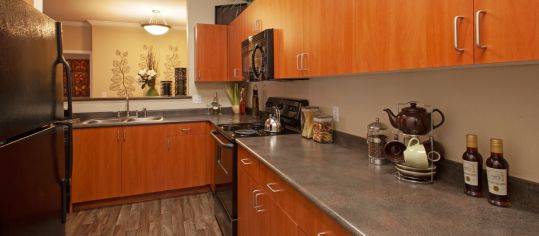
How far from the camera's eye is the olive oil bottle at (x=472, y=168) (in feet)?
3.41

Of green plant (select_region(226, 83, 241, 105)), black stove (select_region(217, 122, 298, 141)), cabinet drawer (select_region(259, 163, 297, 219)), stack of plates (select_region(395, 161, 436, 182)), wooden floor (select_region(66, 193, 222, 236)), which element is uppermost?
green plant (select_region(226, 83, 241, 105))

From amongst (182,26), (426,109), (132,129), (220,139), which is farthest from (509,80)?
(182,26)

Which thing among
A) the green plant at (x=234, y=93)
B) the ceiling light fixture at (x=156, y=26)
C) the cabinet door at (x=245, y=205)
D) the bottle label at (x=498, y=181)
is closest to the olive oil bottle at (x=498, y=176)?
the bottle label at (x=498, y=181)

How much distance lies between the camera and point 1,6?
89 cm

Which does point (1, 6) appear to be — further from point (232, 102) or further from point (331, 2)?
point (232, 102)

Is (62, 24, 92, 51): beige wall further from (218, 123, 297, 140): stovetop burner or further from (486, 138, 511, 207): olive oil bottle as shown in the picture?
(486, 138, 511, 207): olive oil bottle

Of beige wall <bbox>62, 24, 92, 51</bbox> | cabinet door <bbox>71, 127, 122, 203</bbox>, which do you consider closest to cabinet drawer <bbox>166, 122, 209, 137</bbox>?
cabinet door <bbox>71, 127, 122, 203</bbox>

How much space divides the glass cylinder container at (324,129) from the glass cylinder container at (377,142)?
45cm

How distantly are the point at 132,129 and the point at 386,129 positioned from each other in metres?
2.54

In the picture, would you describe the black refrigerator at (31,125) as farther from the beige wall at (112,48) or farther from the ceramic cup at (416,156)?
the beige wall at (112,48)

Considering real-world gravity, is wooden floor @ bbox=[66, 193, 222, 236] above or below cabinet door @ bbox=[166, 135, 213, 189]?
below

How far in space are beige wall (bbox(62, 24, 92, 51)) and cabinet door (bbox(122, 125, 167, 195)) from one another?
12.6 feet

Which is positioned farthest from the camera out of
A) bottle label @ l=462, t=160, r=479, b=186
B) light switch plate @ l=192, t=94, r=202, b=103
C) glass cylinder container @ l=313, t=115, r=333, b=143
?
light switch plate @ l=192, t=94, r=202, b=103

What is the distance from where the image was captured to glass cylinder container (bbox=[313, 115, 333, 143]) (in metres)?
1.98
